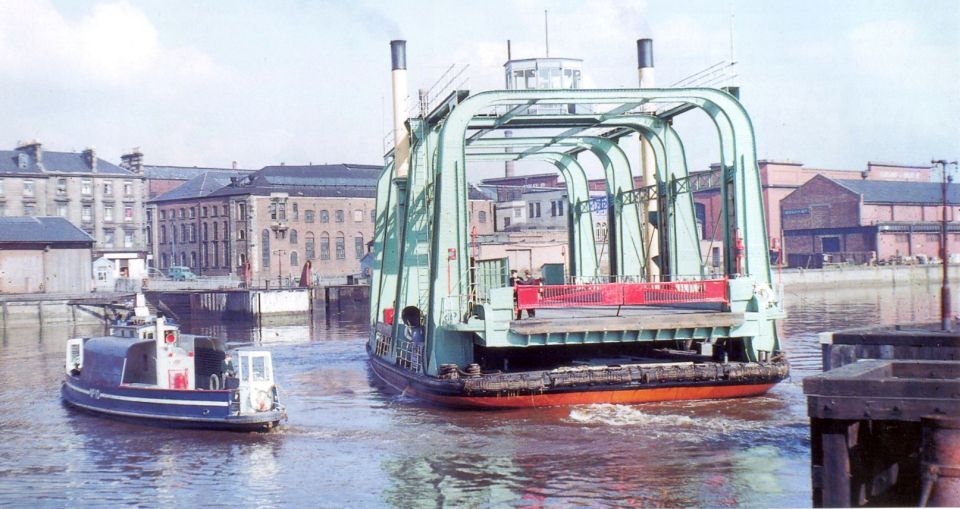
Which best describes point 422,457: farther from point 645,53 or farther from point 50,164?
point 50,164

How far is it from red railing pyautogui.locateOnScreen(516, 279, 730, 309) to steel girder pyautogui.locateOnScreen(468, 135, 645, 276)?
7894 mm

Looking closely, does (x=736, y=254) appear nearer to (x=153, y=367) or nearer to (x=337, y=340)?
(x=153, y=367)

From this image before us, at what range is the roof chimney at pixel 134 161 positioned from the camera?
354 ft

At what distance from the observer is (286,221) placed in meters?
92.0

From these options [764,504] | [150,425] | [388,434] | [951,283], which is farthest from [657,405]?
[951,283]

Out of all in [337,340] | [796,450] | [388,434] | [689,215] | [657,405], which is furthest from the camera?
[337,340]

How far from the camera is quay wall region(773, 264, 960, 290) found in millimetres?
88438

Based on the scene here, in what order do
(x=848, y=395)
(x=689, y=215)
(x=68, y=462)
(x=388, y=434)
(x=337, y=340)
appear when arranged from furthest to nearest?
(x=337, y=340), (x=689, y=215), (x=388, y=434), (x=68, y=462), (x=848, y=395)

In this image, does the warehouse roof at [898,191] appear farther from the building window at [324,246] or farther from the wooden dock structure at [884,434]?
the wooden dock structure at [884,434]

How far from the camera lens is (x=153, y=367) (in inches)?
1046

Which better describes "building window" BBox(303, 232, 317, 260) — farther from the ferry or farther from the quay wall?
the ferry

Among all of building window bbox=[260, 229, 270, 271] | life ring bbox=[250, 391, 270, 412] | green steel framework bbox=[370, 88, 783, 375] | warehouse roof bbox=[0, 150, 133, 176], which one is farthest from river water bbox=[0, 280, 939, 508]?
warehouse roof bbox=[0, 150, 133, 176]

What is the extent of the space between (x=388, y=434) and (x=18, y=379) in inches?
788

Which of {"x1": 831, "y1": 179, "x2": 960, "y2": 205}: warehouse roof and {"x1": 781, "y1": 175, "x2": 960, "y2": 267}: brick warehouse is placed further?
{"x1": 831, "y1": 179, "x2": 960, "y2": 205}: warehouse roof
